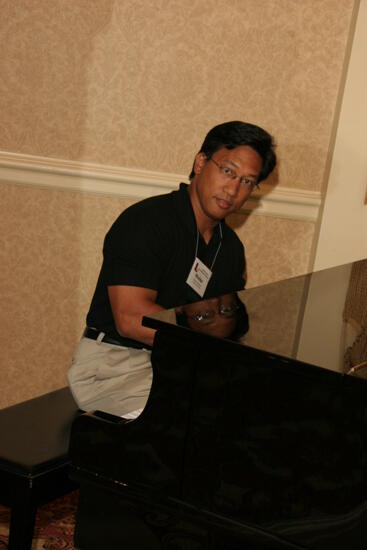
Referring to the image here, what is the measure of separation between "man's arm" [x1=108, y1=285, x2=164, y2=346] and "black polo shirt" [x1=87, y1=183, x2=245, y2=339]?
22mm

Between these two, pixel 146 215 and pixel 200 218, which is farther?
pixel 200 218

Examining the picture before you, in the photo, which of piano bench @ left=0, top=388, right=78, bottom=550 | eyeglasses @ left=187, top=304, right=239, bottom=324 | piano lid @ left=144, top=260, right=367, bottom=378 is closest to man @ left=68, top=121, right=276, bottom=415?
piano bench @ left=0, top=388, right=78, bottom=550

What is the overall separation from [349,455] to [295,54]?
212 cm

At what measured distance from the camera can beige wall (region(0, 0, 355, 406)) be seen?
118 inches

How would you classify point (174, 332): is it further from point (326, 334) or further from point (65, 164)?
point (65, 164)

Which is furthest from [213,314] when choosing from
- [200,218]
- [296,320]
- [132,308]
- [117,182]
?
[117,182]

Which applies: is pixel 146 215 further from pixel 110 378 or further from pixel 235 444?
pixel 235 444

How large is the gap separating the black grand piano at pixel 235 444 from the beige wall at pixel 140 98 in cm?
163

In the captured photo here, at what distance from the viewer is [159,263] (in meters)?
2.23

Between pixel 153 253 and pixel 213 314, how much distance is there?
0.78 metres

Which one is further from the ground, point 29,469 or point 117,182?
point 117,182

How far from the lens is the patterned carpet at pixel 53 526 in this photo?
2430mm

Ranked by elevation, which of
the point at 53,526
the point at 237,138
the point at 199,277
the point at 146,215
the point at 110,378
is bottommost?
the point at 53,526

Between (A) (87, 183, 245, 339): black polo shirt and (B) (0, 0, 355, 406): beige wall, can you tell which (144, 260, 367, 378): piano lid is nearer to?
(A) (87, 183, 245, 339): black polo shirt
